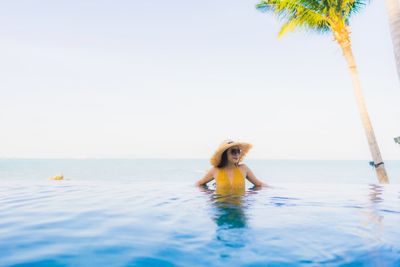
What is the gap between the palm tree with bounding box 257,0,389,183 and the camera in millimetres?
11523

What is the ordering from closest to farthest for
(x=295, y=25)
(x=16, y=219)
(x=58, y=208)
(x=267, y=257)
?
(x=267, y=257) → (x=16, y=219) → (x=58, y=208) → (x=295, y=25)

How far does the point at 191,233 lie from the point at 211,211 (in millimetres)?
1449

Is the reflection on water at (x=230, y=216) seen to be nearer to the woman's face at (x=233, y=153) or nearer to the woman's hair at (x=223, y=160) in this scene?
the woman's hair at (x=223, y=160)

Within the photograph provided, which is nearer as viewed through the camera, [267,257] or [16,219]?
[267,257]

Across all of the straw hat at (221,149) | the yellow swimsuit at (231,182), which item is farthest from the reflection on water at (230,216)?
the straw hat at (221,149)

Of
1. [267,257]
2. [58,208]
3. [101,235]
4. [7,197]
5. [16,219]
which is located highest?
[7,197]

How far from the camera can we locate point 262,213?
4.63 metres

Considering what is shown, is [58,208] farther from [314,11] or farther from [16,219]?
[314,11]

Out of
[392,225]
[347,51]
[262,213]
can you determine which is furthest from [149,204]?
[347,51]

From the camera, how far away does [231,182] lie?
681 cm

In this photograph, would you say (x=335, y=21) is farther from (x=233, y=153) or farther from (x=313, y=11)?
(x=233, y=153)

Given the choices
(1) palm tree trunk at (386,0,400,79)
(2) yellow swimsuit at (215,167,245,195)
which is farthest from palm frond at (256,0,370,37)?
(2) yellow swimsuit at (215,167,245,195)

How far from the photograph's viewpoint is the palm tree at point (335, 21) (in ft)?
37.8

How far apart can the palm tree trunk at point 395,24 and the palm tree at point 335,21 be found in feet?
18.7
